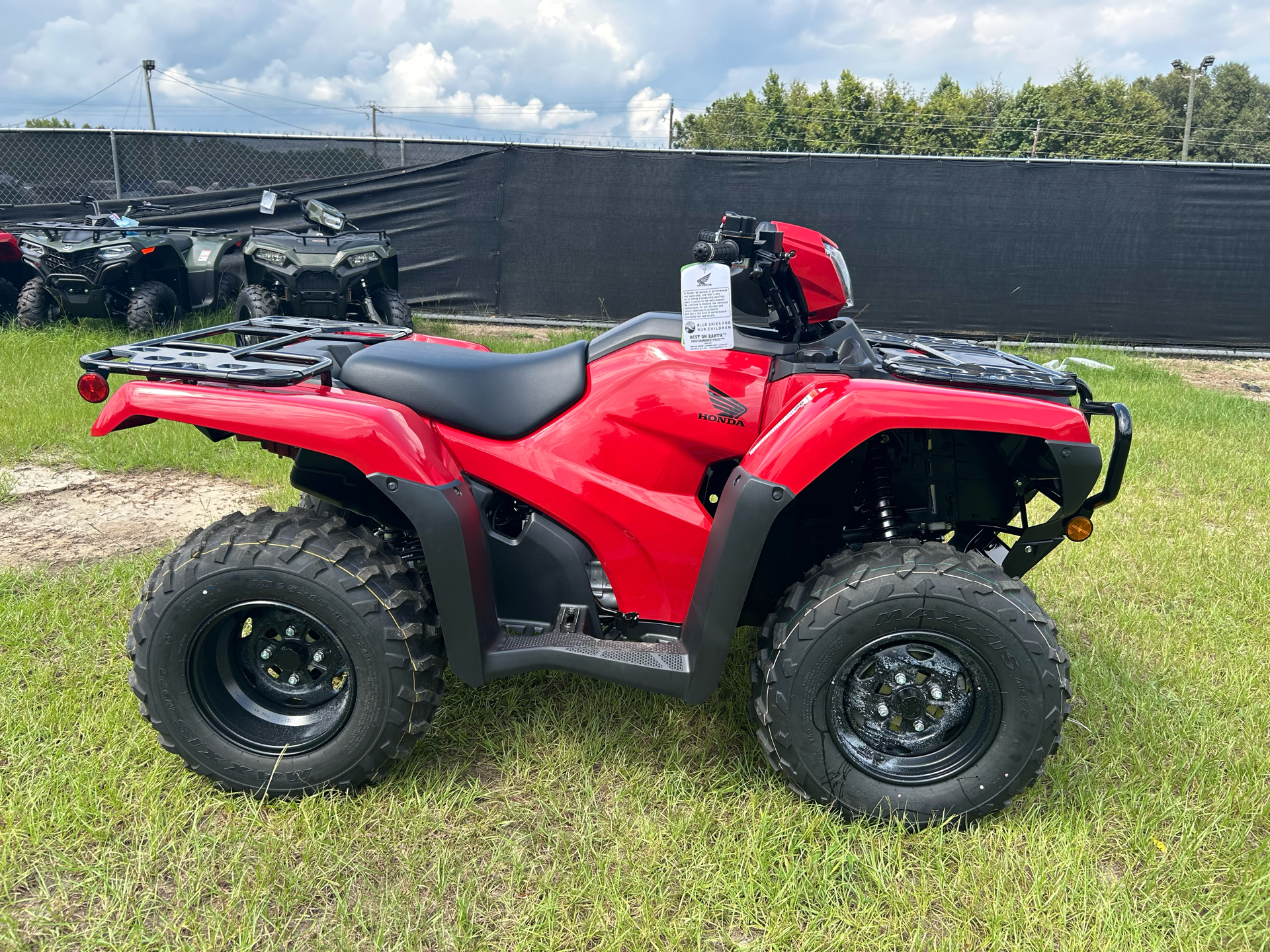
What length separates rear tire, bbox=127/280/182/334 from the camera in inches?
300

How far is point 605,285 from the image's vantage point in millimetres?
9438

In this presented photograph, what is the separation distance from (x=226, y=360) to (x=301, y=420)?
35 centimetres

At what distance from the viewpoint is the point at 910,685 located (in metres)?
2.03

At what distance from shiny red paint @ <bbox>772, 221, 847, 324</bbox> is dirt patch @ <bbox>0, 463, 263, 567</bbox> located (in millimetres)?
2938

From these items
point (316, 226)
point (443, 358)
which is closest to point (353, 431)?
point (443, 358)

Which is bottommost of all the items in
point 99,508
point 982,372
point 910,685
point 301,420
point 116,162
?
point 99,508

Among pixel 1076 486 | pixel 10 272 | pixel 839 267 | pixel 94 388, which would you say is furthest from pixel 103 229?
pixel 1076 486

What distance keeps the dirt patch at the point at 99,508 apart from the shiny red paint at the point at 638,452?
2.27 m

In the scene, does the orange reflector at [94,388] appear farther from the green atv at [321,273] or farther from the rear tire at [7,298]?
the rear tire at [7,298]

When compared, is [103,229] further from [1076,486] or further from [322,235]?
[1076,486]

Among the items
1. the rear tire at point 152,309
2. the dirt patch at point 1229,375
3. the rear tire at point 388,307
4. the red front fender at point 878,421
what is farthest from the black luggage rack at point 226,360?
the dirt patch at point 1229,375

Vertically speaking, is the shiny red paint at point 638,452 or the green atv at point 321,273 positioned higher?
the green atv at point 321,273

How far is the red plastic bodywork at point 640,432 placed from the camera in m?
1.92

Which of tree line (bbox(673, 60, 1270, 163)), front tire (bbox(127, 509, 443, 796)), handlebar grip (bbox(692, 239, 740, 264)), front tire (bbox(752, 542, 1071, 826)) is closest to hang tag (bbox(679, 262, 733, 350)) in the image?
handlebar grip (bbox(692, 239, 740, 264))
